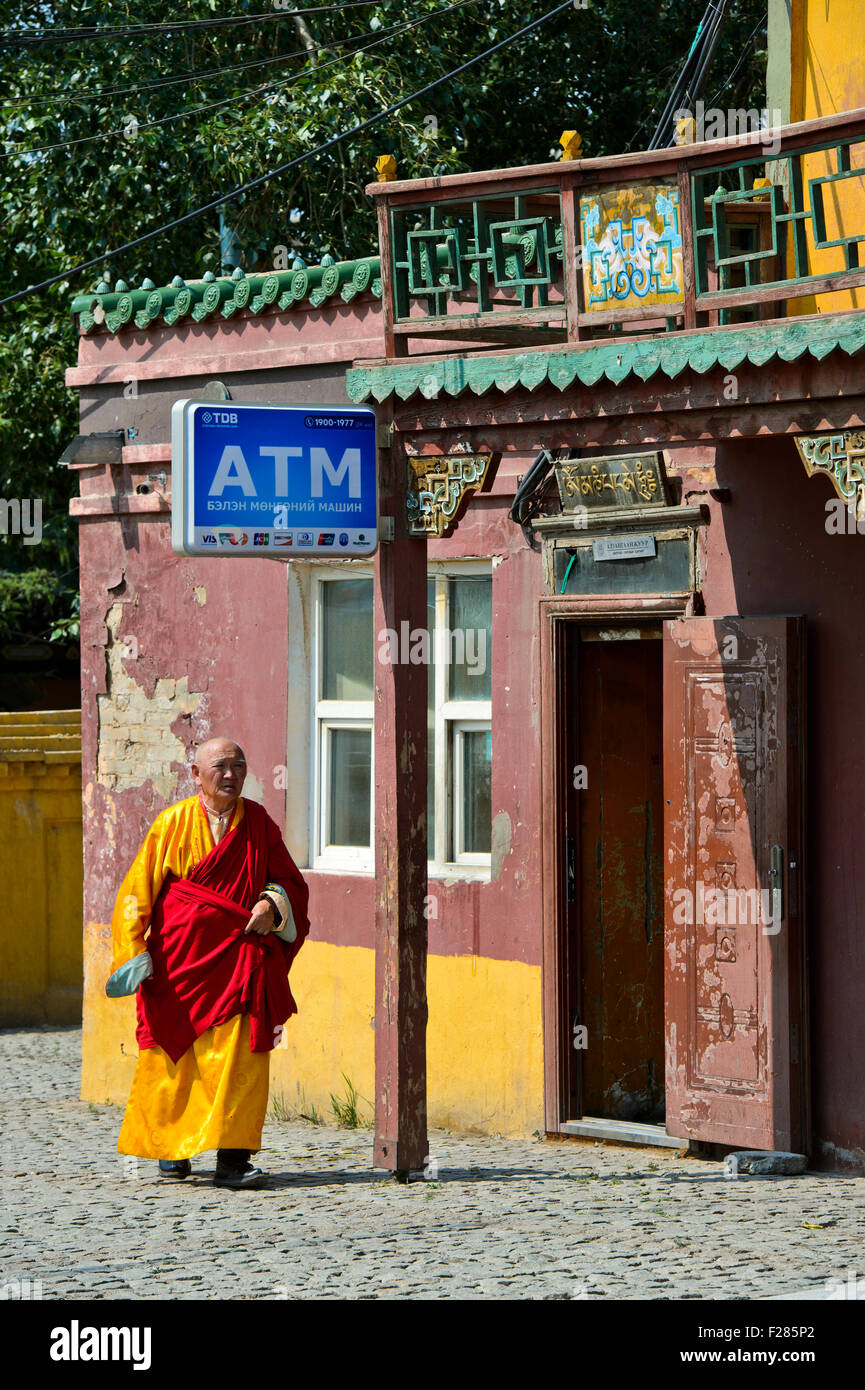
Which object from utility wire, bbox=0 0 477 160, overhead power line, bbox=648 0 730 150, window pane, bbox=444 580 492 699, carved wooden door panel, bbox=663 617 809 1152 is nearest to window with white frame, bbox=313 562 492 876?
window pane, bbox=444 580 492 699

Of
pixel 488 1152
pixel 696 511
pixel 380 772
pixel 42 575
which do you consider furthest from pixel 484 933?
pixel 42 575

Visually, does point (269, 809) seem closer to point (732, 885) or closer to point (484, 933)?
point (484, 933)

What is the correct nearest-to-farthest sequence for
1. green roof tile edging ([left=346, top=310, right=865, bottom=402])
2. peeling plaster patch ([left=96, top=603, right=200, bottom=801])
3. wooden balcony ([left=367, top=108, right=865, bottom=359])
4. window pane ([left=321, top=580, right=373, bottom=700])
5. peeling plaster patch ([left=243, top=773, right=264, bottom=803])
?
green roof tile edging ([left=346, top=310, right=865, bottom=402]) < wooden balcony ([left=367, top=108, right=865, bottom=359]) < window pane ([left=321, top=580, right=373, bottom=700]) < peeling plaster patch ([left=243, top=773, right=264, bottom=803]) < peeling plaster patch ([left=96, top=603, right=200, bottom=801])

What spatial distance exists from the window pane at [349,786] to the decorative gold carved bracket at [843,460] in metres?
3.97

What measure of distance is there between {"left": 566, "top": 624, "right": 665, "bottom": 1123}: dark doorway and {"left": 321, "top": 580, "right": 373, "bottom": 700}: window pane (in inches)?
54.5

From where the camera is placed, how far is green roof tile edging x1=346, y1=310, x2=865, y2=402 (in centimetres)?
679

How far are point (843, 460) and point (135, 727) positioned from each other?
5499mm

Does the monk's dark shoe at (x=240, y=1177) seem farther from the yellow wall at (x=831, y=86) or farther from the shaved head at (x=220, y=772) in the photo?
the yellow wall at (x=831, y=86)

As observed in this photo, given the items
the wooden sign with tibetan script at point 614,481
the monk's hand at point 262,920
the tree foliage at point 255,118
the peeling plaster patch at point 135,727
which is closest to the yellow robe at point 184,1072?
the monk's hand at point 262,920

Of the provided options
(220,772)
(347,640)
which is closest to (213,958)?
(220,772)

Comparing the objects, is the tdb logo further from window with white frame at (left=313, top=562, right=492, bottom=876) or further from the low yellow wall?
the low yellow wall

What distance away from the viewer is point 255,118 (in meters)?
14.6

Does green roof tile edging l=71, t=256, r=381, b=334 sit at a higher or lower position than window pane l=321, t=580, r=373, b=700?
higher

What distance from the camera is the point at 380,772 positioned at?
8.18m
